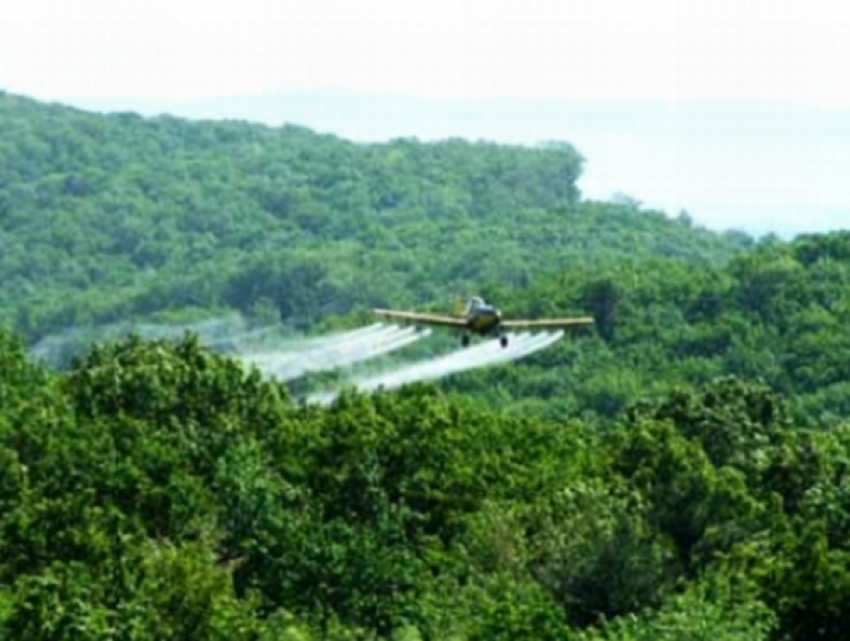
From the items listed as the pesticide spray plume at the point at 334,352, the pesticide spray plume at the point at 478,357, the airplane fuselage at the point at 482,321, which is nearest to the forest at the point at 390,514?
the airplane fuselage at the point at 482,321

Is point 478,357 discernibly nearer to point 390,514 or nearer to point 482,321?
point 482,321

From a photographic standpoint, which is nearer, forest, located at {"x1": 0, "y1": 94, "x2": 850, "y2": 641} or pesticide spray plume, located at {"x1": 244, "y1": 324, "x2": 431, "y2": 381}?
forest, located at {"x1": 0, "y1": 94, "x2": 850, "y2": 641}

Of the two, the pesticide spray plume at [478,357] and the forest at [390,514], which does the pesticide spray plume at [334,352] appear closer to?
the pesticide spray plume at [478,357]

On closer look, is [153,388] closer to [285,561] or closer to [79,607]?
[285,561]

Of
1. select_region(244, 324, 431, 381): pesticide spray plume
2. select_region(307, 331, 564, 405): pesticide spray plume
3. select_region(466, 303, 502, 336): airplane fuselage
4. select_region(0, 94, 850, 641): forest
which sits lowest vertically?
select_region(307, 331, 564, 405): pesticide spray plume

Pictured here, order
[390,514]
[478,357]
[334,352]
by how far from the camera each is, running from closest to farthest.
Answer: [390,514] < [334,352] < [478,357]

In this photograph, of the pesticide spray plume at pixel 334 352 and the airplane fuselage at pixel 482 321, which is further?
the pesticide spray plume at pixel 334 352

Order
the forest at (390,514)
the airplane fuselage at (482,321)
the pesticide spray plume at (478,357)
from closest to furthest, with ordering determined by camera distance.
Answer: the forest at (390,514)
the airplane fuselage at (482,321)
the pesticide spray plume at (478,357)

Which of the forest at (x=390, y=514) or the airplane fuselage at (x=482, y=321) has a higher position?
the airplane fuselage at (x=482, y=321)

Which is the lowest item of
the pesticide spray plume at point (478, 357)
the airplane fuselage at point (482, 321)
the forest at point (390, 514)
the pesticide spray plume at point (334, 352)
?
the pesticide spray plume at point (478, 357)

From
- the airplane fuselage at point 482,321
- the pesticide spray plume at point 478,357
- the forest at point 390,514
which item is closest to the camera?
the forest at point 390,514

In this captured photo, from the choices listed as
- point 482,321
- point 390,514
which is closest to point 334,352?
point 482,321

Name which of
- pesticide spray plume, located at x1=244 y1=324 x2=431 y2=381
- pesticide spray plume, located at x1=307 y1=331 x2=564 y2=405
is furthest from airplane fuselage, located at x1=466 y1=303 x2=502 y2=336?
pesticide spray plume, located at x1=307 y1=331 x2=564 y2=405

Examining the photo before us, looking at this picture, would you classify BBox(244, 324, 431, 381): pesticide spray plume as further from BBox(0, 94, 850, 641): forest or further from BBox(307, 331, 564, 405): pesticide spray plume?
BBox(0, 94, 850, 641): forest
